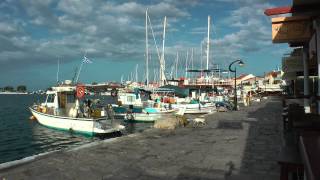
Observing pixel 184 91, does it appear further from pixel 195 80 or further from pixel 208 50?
pixel 195 80

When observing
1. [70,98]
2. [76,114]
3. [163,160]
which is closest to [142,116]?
[70,98]

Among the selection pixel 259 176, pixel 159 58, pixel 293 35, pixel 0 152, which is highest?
pixel 159 58

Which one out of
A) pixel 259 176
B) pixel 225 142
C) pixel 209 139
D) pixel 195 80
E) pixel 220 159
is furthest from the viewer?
pixel 195 80

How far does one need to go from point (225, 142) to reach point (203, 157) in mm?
2870

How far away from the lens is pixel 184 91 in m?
51.5

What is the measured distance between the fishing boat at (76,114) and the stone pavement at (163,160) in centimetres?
1090

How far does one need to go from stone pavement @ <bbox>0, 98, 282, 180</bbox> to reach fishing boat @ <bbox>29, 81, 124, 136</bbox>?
1090cm

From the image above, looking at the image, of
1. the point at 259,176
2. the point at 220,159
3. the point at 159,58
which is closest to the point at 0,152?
the point at 220,159

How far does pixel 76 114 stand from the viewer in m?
26.8

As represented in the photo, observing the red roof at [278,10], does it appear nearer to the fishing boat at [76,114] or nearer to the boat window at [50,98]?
the fishing boat at [76,114]

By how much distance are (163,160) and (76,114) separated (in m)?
18.0

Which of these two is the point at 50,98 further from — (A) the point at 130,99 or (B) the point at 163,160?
(B) the point at 163,160

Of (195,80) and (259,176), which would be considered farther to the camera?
(195,80)

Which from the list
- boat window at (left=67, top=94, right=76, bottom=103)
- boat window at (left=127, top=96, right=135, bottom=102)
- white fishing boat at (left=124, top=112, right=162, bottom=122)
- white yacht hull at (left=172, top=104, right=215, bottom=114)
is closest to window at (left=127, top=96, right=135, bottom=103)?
boat window at (left=127, top=96, right=135, bottom=102)
